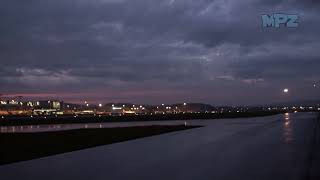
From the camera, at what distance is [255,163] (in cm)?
1933

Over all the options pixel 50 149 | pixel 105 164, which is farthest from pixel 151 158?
pixel 50 149

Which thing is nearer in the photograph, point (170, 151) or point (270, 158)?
point (270, 158)

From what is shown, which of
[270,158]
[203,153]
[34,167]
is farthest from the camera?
[203,153]

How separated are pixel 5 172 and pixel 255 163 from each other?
30.5 ft

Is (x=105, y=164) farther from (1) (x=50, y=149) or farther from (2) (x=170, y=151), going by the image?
(1) (x=50, y=149)

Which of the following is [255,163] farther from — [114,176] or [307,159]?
[114,176]

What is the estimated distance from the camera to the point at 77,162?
69.7 feet

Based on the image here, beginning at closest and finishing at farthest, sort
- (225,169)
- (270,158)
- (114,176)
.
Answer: (114,176)
(225,169)
(270,158)

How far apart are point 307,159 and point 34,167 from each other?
10.8 metres

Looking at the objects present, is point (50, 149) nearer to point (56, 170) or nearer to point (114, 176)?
point (56, 170)

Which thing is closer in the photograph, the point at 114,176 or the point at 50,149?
the point at 114,176

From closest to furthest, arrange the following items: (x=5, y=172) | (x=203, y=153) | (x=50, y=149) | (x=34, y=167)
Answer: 1. (x=5, y=172)
2. (x=34, y=167)
3. (x=203, y=153)
4. (x=50, y=149)

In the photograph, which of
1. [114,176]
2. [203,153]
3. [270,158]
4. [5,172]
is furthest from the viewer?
[203,153]

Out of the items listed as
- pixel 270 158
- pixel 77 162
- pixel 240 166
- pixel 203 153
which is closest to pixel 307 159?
pixel 270 158
